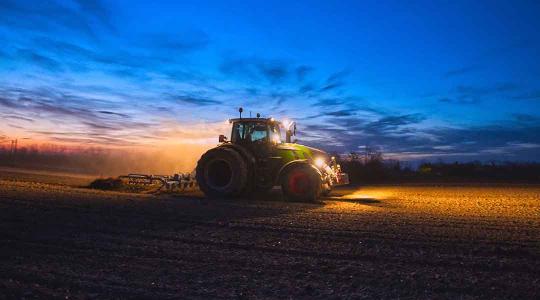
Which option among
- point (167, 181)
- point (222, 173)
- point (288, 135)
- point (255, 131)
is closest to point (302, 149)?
point (288, 135)

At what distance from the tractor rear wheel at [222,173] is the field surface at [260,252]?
3.22m

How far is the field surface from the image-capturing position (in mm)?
5719

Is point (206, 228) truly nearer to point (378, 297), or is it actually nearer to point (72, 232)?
point (72, 232)

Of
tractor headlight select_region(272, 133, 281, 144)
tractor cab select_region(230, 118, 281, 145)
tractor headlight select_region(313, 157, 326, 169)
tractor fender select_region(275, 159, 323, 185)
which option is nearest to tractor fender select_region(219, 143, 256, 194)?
tractor cab select_region(230, 118, 281, 145)

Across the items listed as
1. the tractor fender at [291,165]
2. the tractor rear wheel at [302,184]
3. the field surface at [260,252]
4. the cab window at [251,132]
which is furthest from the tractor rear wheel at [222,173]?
the field surface at [260,252]

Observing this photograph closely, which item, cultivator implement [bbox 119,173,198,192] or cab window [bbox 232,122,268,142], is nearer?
cab window [bbox 232,122,268,142]

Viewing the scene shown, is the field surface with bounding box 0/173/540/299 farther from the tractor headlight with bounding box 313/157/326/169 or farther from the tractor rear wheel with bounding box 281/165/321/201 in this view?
the tractor headlight with bounding box 313/157/326/169

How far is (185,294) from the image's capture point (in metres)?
5.45

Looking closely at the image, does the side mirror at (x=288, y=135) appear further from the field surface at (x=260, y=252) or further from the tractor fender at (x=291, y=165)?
the field surface at (x=260, y=252)

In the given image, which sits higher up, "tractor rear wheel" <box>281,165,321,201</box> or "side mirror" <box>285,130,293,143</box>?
"side mirror" <box>285,130,293,143</box>

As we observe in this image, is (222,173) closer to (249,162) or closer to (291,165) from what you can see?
(249,162)

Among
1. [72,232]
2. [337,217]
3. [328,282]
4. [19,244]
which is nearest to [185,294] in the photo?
[328,282]

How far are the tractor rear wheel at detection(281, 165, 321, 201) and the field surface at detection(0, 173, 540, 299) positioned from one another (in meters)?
2.19

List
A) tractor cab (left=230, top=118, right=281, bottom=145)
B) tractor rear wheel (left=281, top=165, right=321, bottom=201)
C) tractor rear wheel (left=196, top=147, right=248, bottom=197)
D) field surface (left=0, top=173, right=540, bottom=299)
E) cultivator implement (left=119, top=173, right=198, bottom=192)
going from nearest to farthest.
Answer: field surface (left=0, top=173, right=540, bottom=299) → tractor rear wheel (left=281, top=165, right=321, bottom=201) → tractor rear wheel (left=196, top=147, right=248, bottom=197) → tractor cab (left=230, top=118, right=281, bottom=145) → cultivator implement (left=119, top=173, right=198, bottom=192)
